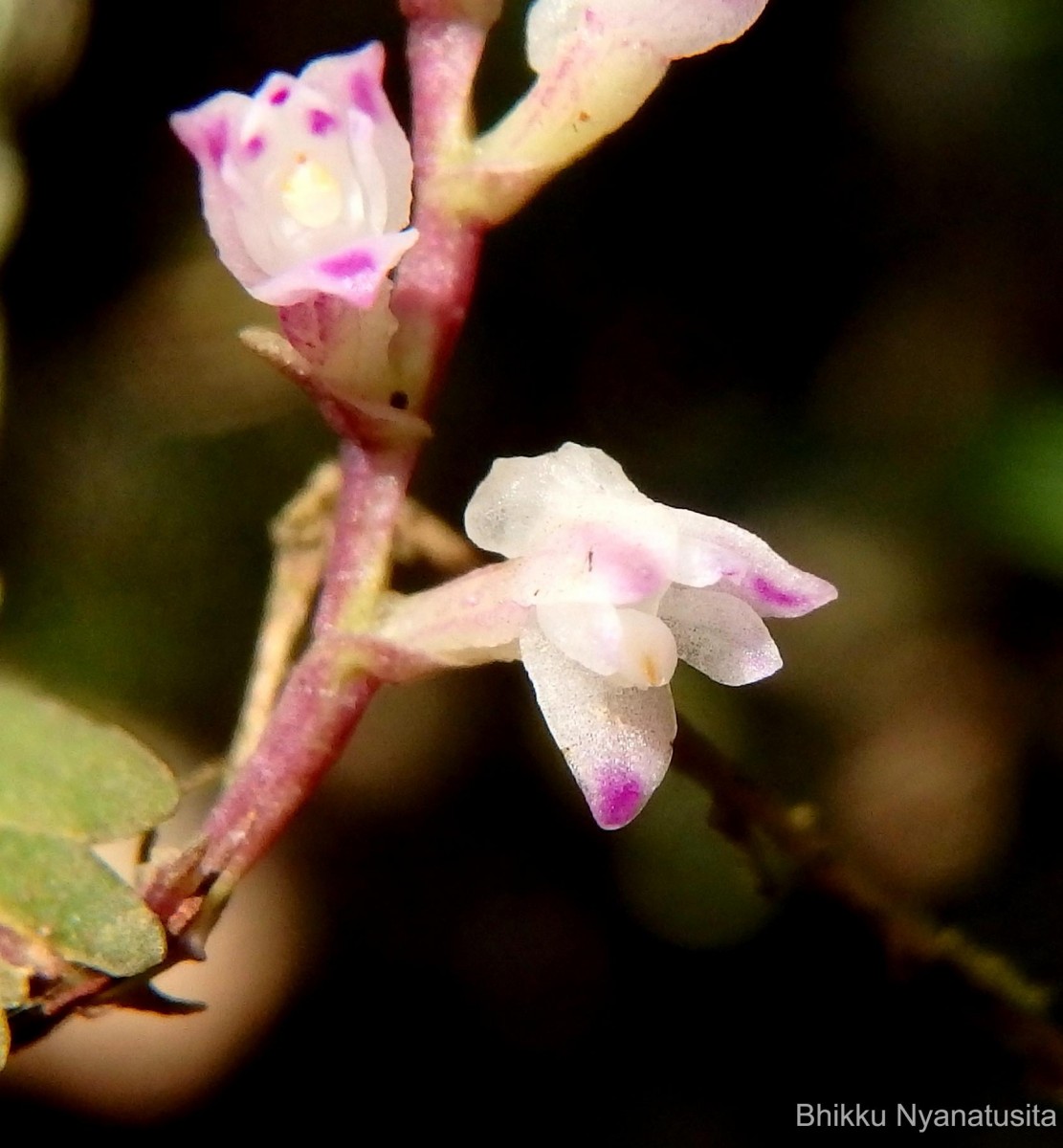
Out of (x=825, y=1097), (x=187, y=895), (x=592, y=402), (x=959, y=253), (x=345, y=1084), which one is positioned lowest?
(x=345, y=1084)

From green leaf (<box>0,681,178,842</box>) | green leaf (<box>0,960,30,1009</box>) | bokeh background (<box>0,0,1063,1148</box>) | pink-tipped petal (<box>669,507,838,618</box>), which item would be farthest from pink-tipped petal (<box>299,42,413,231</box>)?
bokeh background (<box>0,0,1063,1148</box>)

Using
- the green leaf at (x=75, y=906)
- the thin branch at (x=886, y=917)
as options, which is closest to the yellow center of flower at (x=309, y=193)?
the green leaf at (x=75, y=906)

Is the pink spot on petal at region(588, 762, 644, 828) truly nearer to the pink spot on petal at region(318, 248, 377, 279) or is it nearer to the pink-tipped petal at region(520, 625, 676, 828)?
the pink-tipped petal at region(520, 625, 676, 828)

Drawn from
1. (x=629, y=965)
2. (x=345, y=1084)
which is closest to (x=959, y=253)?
(x=629, y=965)

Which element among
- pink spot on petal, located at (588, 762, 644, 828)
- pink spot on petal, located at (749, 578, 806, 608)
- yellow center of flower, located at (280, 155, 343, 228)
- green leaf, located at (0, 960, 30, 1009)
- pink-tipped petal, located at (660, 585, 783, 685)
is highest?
yellow center of flower, located at (280, 155, 343, 228)

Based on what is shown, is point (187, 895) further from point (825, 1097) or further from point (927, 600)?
point (927, 600)

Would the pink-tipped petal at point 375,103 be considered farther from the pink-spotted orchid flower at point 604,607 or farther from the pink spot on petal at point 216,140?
the pink-spotted orchid flower at point 604,607
